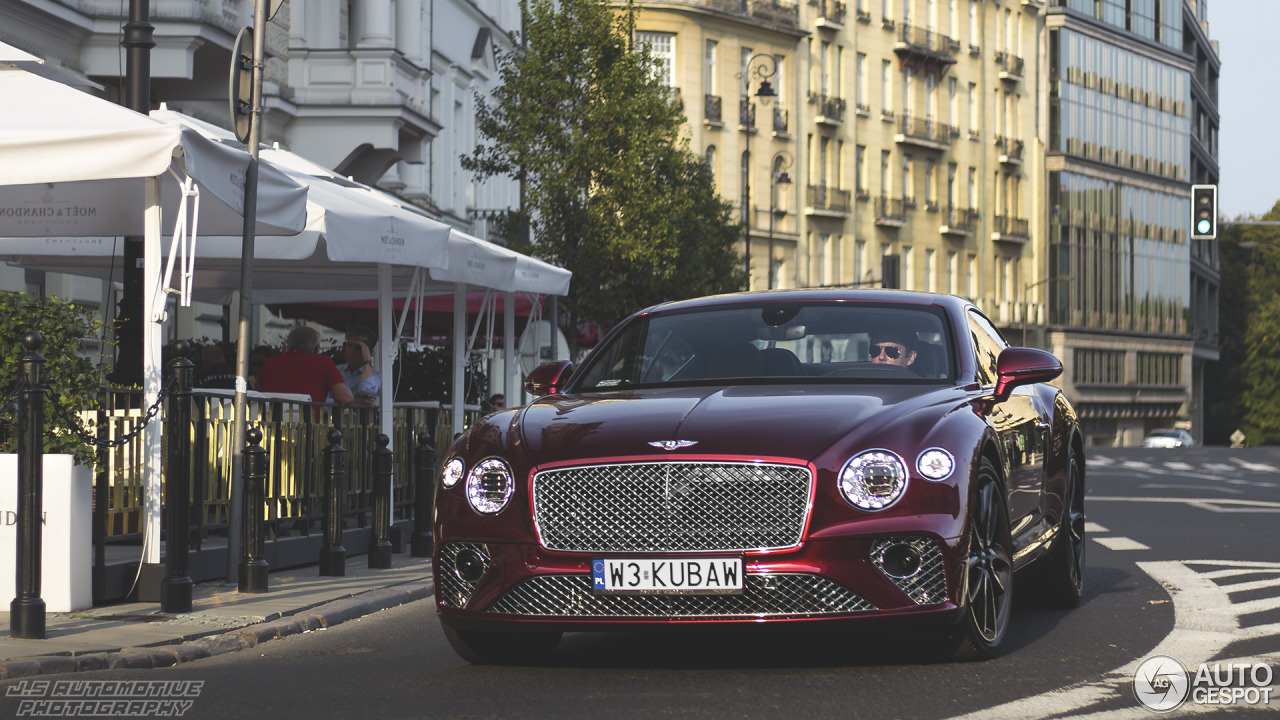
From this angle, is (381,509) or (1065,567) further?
(381,509)

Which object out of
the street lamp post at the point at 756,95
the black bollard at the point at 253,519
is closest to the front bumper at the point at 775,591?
the black bollard at the point at 253,519

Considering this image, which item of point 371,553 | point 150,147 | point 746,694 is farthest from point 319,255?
point 746,694

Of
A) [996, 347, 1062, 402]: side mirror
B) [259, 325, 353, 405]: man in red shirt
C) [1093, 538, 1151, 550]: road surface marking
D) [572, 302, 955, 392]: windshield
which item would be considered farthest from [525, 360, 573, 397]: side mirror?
[1093, 538, 1151, 550]: road surface marking

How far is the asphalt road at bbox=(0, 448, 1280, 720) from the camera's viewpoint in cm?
648

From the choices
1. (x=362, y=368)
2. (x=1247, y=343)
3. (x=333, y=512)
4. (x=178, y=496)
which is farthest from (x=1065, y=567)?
(x=1247, y=343)

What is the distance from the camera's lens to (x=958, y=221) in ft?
293

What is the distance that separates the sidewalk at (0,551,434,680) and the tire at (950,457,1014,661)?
3345mm

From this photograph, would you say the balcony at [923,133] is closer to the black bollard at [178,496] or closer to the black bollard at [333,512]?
the black bollard at [333,512]

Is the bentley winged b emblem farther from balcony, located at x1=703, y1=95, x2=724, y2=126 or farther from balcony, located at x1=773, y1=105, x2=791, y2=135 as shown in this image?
balcony, located at x1=773, y1=105, x2=791, y2=135

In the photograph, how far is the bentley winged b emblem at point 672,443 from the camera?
6973 mm

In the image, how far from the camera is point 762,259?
76500 mm

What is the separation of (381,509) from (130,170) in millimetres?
4492

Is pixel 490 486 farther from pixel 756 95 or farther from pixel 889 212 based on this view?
pixel 889 212

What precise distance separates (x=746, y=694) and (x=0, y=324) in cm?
434
